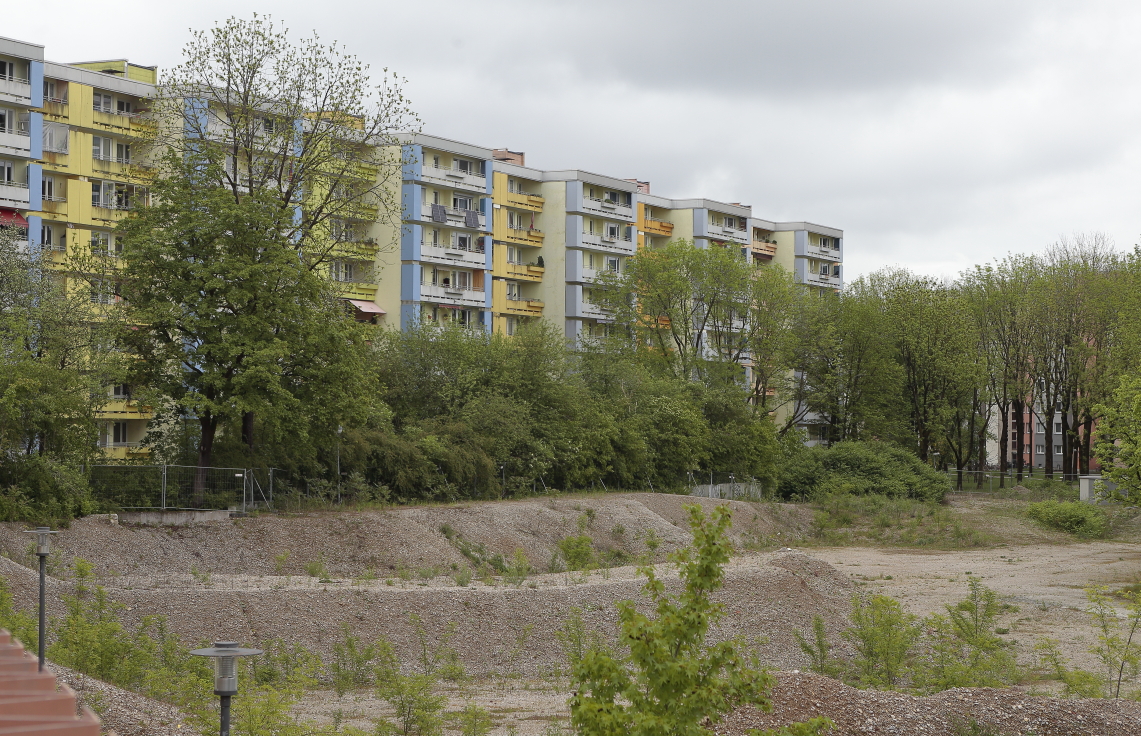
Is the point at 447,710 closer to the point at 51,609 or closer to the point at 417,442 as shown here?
the point at 51,609

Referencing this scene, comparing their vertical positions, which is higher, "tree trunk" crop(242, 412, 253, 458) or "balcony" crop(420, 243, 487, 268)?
"balcony" crop(420, 243, 487, 268)

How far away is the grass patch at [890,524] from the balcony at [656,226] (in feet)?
138

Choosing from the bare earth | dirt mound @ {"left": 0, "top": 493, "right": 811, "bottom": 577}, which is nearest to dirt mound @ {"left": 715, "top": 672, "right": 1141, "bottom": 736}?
the bare earth

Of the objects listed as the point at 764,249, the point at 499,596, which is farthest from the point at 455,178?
the point at 499,596

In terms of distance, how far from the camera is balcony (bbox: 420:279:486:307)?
79.4m

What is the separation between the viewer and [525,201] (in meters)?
90.2

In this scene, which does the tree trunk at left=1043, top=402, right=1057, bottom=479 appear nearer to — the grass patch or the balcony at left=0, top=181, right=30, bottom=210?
the grass patch

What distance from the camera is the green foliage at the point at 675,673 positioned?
959 cm

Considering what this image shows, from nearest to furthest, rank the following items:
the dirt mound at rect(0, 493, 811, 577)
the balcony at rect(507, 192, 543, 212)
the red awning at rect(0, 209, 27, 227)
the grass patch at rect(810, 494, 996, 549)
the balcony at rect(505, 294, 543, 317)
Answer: the dirt mound at rect(0, 493, 811, 577) → the red awning at rect(0, 209, 27, 227) → the grass patch at rect(810, 494, 996, 549) → the balcony at rect(505, 294, 543, 317) → the balcony at rect(507, 192, 543, 212)

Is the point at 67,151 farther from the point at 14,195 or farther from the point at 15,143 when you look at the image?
the point at 14,195

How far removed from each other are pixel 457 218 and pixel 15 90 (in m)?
31.8

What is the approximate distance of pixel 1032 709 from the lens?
52.3 ft

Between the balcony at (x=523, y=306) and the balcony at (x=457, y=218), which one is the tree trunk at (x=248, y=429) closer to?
the balcony at (x=457, y=218)

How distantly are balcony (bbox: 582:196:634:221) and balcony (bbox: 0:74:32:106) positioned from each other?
44385 mm
